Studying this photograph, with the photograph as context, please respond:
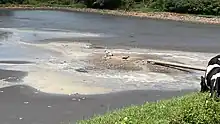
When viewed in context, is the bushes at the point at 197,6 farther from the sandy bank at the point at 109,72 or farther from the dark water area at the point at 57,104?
the dark water area at the point at 57,104

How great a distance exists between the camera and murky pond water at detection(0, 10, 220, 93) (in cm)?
1457

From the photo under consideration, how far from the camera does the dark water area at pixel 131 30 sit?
2445 centimetres

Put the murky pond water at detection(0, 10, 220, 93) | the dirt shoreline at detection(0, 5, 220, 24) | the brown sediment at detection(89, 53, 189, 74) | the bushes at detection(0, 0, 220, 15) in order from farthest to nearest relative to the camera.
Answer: the bushes at detection(0, 0, 220, 15), the dirt shoreline at detection(0, 5, 220, 24), the brown sediment at detection(89, 53, 189, 74), the murky pond water at detection(0, 10, 220, 93)

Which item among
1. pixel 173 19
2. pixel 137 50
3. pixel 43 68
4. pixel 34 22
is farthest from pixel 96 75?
pixel 173 19

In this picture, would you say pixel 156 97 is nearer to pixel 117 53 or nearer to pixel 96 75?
pixel 96 75

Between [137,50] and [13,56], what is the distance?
226 inches

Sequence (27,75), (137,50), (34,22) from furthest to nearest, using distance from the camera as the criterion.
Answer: (34,22)
(137,50)
(27,75)

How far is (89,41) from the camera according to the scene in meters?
24.9

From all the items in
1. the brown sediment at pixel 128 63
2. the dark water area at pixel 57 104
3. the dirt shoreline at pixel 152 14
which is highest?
the dark water area at pixel 57 104

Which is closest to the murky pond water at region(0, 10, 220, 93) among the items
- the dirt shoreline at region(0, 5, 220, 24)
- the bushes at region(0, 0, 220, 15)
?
the dirt shoreline at region(0, 5, 220, 24)

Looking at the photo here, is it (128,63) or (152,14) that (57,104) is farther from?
(152,14)

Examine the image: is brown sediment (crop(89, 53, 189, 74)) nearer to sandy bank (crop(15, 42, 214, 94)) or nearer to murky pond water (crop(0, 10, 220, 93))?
sandy bank (crop(15, 42, 214, 94))

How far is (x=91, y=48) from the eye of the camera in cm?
2200

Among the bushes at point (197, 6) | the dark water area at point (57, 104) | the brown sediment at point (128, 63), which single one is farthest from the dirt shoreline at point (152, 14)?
the dark water area at point (57, 104)
